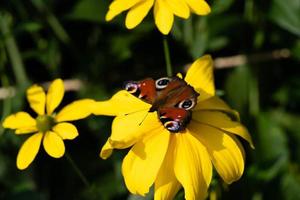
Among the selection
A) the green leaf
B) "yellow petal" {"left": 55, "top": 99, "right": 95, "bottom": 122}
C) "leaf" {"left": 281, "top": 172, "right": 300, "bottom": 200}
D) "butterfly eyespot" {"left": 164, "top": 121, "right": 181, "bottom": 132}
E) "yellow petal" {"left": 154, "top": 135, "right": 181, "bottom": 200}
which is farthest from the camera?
the green leaf

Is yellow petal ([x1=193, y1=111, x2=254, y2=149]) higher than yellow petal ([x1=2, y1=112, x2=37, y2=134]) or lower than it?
lower

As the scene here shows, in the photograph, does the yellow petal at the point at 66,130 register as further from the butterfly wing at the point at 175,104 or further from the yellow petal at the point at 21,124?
the butterfly wing at the point at 175,104

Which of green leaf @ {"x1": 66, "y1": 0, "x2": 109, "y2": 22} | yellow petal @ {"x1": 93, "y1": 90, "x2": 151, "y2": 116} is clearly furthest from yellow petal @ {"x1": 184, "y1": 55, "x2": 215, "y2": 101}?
green leaf @ {"x1": 66, "y1": 0, "x2": 109, "y2": 22}


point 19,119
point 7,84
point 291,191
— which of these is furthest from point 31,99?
point 291,191

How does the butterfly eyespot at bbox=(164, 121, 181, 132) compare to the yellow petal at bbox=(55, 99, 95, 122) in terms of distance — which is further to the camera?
the yellow petal at bbox=(55, 99, 95, 122)

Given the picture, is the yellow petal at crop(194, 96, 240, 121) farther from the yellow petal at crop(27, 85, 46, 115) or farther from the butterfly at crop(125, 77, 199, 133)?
the yellow petal at crop(27, 85, 46, 115)

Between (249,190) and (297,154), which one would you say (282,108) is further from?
(249,190)
